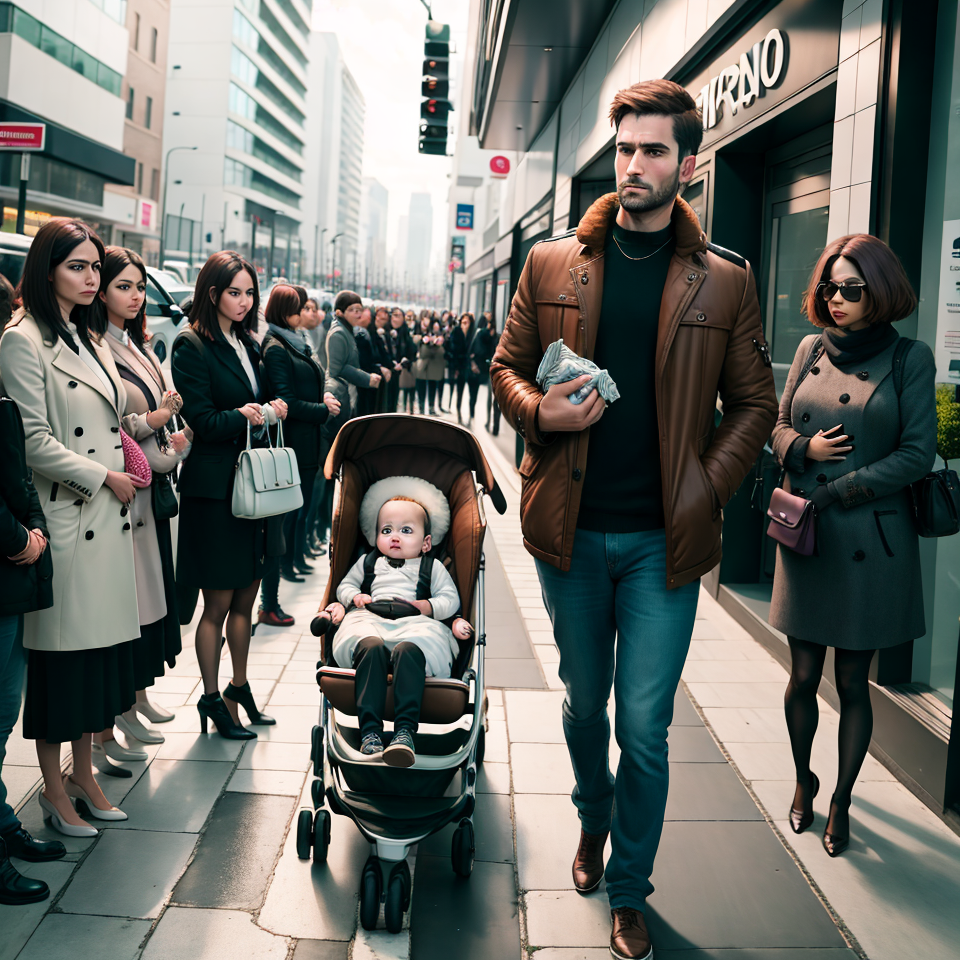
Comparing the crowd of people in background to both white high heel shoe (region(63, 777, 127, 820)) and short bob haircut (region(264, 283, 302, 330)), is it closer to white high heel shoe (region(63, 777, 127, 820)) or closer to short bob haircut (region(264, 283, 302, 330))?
white high heel shoe (region(63, 777, 127, 820))

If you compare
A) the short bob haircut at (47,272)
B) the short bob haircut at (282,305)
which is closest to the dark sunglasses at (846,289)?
the short bob haircut at (47,272)

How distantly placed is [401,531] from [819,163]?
3952mm

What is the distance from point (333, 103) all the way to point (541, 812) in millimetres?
181649

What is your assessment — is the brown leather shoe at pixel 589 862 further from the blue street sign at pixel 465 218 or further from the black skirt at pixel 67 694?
the blue street sign at pixel 465 218

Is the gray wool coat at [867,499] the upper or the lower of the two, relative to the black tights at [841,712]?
upper

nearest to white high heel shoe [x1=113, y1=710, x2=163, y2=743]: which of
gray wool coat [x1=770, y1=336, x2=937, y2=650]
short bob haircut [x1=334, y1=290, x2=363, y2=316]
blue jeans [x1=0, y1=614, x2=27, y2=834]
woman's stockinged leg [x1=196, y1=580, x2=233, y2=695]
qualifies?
woman's stockinged leg [x1=196, y1=580, x2=233, y2=695]

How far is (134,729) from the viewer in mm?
4523

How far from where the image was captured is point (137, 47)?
59.4 metres

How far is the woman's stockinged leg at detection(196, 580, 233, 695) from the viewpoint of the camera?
4.57 meters

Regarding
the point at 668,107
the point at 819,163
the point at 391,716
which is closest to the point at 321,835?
the point at 391,716

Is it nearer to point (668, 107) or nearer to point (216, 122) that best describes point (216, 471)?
point (668, 107)

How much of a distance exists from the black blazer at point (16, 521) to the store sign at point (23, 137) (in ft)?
52.9

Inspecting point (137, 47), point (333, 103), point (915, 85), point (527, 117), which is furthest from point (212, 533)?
point (333, 103)

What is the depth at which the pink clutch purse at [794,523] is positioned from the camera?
3732mm
